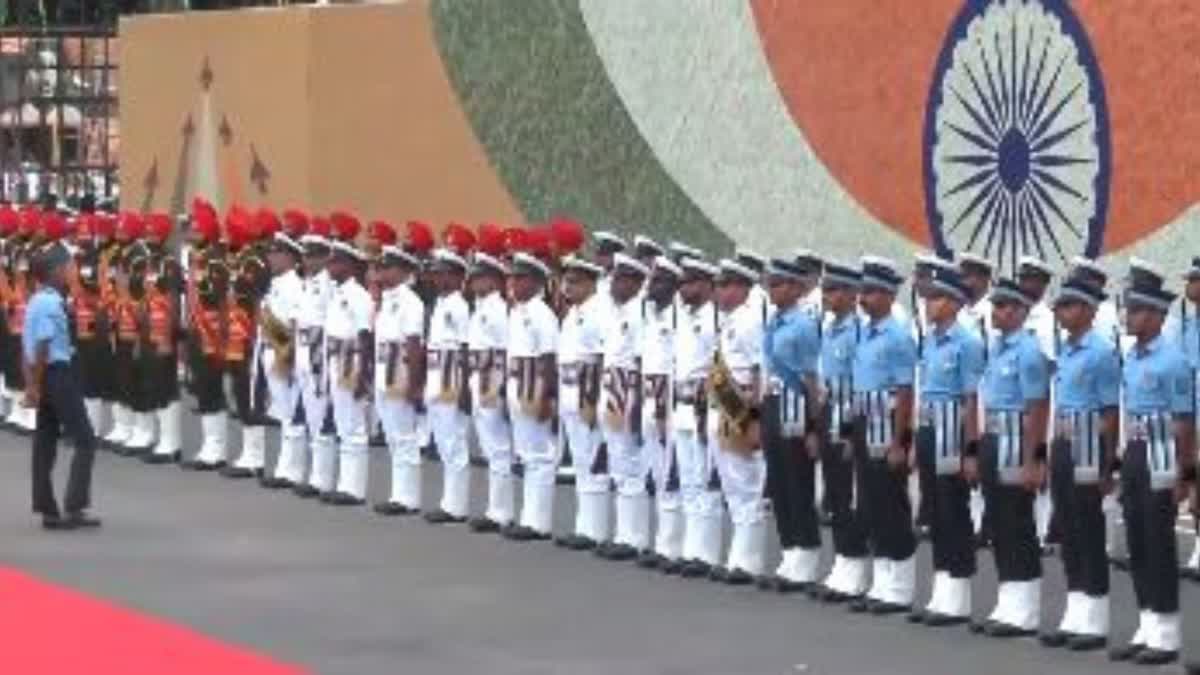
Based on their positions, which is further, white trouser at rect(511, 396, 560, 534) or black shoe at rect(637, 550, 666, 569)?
white trouser at rect(511, 396, 560, 534)

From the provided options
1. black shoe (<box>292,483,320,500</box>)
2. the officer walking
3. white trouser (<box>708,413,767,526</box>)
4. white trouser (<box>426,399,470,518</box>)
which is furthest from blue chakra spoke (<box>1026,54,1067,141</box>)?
the officer walking

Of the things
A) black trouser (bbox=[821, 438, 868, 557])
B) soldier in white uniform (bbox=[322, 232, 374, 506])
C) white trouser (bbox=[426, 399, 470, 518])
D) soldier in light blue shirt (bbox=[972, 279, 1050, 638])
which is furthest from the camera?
soldier in white uniform (bbox=[322, 232, 374, 506])

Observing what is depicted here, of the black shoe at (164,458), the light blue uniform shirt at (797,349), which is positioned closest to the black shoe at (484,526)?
the light blue uniform shirt at (797,349)

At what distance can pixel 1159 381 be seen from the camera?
46.8 ft

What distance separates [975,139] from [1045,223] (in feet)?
3.40

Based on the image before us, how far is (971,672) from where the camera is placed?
14008mm

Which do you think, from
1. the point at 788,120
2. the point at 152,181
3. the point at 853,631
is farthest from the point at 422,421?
the point at 152,181

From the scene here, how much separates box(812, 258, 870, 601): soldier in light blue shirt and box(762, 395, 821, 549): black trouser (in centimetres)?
17

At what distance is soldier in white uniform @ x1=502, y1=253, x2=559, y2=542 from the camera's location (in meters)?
18.7

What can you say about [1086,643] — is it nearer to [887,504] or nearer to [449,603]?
[887,504]

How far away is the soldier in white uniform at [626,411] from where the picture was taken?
58.6 feet

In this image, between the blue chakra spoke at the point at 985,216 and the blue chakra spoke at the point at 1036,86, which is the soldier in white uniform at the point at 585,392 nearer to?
the blue chakra spoke at the point at 985,216

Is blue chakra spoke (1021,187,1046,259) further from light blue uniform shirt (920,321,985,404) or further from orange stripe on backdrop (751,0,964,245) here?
light blue uniform shirt (920,321,985,404)

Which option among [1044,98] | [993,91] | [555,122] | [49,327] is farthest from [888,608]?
[555,122]
